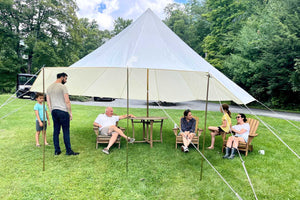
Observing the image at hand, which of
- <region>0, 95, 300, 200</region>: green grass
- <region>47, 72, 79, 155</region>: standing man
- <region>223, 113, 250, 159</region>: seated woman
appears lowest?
<region>0, 95, 300, 200</region>: green grass

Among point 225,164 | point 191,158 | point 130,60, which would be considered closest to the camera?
point 130,60

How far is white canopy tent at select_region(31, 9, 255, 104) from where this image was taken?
3.67m

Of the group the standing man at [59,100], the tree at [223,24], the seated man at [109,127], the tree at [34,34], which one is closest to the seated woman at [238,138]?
the seated man at [109,127]

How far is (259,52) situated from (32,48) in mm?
19605

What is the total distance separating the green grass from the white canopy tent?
4.57 ft

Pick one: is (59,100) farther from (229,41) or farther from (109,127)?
(229,41)

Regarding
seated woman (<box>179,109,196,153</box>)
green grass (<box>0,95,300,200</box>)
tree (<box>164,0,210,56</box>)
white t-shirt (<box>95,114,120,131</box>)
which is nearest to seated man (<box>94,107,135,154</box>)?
white t-shirt (<box>95,114,120,131</box>)

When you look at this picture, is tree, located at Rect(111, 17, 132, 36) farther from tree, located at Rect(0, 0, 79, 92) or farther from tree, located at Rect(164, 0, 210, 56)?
tree, located at Rect(0, 0, 79, 92)

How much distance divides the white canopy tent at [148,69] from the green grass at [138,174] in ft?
4.57

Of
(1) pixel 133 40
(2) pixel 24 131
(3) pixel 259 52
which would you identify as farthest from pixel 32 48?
(3) pixel 259 52

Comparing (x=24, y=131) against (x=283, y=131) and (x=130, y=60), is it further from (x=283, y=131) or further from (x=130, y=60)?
(x=283, y=131)

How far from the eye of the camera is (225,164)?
3994mm

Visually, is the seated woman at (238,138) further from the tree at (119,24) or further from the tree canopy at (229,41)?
the tree at (119,24)

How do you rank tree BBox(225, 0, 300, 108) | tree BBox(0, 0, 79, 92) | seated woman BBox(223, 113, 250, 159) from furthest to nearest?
tree BBox(0, 0, 79, 92)
tree BBox(225, 0, 300, 108)
seated woman BBox(223, 113, 250, 159)
